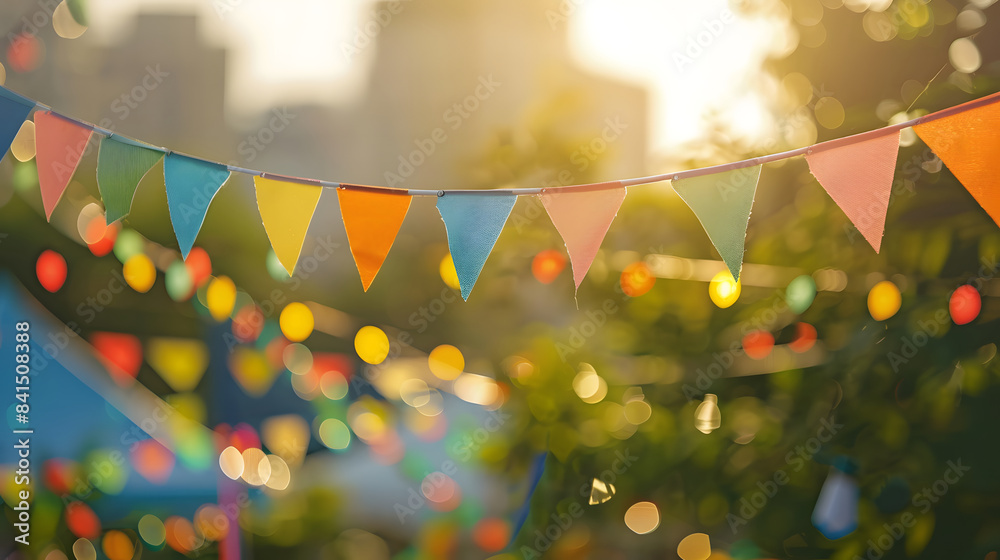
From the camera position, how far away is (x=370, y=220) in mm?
780

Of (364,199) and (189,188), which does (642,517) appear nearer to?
(364,199)

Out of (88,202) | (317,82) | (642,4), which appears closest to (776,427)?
(642,4)

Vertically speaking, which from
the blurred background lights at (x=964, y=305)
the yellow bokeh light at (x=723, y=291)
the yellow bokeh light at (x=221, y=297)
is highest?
the blurred background lights at (x=964, y=305)

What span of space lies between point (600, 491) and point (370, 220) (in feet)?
1.62

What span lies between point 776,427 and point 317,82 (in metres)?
0.91

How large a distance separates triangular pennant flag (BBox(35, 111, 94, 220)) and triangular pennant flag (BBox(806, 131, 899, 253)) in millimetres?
785

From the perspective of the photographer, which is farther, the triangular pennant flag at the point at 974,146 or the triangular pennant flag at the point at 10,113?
the triangular pennant flag at the point at 10,113

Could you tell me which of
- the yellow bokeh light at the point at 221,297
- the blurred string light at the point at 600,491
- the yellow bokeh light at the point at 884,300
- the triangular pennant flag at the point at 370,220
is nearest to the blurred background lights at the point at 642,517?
the blurred string light at the point at 600,491

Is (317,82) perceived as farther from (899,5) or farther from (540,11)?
(899,5)

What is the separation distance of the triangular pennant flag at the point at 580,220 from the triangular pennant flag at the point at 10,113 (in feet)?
1.90

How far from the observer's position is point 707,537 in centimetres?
113

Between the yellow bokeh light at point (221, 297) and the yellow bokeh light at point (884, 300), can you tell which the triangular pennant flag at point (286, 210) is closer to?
the yellow bokeh light at point (221, 297)

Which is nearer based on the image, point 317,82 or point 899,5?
point 899,5

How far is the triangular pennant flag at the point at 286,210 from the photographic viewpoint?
2.56ft
